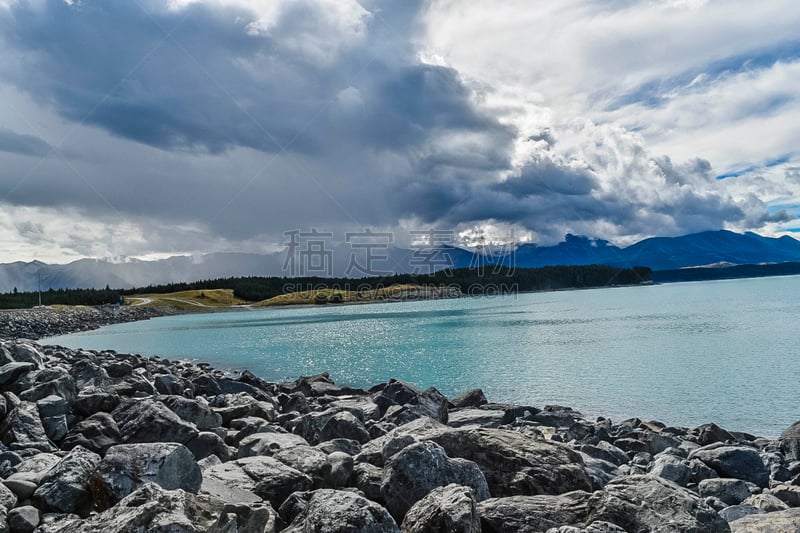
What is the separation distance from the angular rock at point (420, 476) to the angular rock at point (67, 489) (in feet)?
11.9

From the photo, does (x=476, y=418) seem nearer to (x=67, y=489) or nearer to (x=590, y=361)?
(x=67, y=489)

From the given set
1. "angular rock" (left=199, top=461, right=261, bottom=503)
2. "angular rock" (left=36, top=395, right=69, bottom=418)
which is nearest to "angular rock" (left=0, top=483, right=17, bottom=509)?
"angular rock" (left=199, top=461, right=261, bottom=503)

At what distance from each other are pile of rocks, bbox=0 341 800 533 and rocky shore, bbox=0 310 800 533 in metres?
0.02

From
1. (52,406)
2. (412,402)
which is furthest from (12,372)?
(412,402)

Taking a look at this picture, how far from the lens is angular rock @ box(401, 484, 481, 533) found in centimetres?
586

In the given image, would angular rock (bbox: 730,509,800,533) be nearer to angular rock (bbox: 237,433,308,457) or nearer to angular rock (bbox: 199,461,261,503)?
angular rock (bbox: 199,461,261,503)

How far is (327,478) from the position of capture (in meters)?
7.91

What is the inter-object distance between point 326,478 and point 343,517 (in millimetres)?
2182

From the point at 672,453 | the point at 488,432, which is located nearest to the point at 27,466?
the point at 488,432

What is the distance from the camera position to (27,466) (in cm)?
780

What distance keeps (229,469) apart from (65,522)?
216 cm

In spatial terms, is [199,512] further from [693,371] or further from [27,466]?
[693,371]

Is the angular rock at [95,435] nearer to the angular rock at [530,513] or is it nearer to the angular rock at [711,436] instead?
the angular rock at [530,513]

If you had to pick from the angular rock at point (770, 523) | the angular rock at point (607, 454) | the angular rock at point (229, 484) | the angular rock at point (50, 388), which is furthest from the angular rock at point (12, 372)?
the angular rock at point (770, 523)
